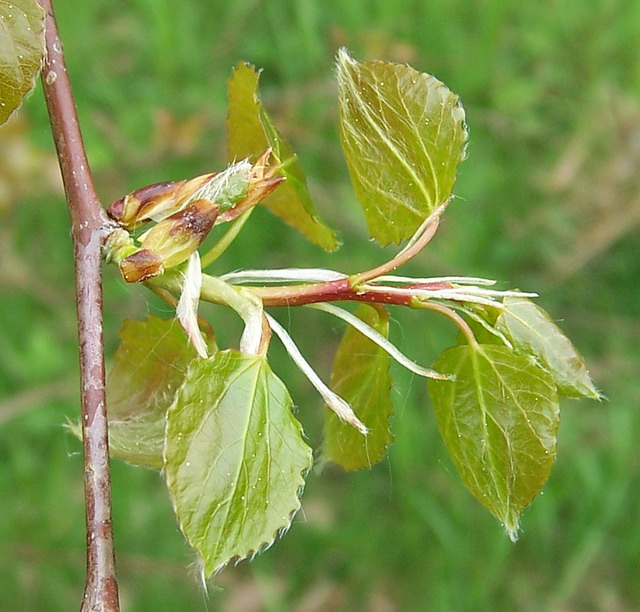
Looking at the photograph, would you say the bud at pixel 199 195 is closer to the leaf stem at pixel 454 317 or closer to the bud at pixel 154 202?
the bud at pixel 154 202

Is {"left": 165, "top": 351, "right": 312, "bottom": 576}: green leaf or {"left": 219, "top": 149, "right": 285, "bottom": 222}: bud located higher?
{"left": 219, "top": 149, "right": 285, "bottom": 222}: bud

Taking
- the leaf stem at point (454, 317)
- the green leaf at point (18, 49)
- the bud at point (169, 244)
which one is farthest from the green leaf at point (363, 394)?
→ the green leaf at point (18, 49)

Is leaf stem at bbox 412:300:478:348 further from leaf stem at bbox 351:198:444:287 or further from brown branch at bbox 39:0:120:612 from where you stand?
brown branch at bbox 39:0:120:612

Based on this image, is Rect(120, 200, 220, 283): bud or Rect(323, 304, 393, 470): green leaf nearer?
Rect(120, 200, 220, 283): bud

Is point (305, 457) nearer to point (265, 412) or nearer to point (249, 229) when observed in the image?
point (265, 412)

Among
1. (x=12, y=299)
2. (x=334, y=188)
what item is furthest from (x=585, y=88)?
(x=12, y=299)

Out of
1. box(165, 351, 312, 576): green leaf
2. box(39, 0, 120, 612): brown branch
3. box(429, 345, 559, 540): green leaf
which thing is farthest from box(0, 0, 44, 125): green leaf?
box(429, 345, 559, 540): green leaf

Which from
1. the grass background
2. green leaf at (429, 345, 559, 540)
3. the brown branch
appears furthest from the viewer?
the grass background
